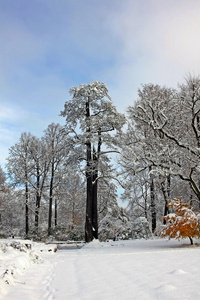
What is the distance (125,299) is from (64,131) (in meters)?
13.6

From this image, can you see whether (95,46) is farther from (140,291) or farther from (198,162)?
(140,291)

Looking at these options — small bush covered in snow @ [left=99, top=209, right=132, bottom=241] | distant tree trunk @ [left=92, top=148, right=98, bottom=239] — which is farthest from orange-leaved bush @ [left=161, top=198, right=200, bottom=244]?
small bush covered in snow @ [left=99, top=209, right=132, bottom=241]

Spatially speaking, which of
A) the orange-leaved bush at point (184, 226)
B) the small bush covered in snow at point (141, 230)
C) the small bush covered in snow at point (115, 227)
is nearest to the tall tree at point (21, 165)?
the small bush covered in snow at point (115, 227)

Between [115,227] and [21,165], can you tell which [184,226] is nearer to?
[115,227]

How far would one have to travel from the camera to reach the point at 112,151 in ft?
53.3

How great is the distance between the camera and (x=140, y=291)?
3.44 meters

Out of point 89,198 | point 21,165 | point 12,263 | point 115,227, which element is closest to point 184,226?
point 12,263

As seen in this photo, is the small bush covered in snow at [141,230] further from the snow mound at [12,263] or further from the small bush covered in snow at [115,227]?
the snow mound at [12,263]

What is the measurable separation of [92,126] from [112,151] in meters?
2.26

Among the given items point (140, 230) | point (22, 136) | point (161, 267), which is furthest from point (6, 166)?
point (161, 267)

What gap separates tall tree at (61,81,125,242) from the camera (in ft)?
50.4

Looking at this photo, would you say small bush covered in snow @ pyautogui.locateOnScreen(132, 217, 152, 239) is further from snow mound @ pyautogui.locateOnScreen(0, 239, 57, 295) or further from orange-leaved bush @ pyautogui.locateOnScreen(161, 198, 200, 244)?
snow mound @ pyautogui.locateOnScreen(0, 239, 57, 295)

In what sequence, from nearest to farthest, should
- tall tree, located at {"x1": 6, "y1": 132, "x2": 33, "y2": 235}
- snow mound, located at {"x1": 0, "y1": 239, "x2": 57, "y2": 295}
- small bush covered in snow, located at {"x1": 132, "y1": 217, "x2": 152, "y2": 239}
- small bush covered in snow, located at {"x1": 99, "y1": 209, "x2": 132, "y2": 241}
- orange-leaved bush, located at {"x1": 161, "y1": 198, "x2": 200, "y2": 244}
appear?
1. snow mound, located at {"x1": 0, "y1": 239, "x2": 57, "y2": 295}
2. orange-leaved bush, located at {"x1": 161, "y1": 198, "x2": 200, "y2": 244}
3. small bush covered in snow, located at {"x1": 132, "y1": 217, "x2": 152, "y2": 239}
4. small bush covered in snow, located at {"x1": 99, "y1": 209, "x2": 132, "y2": 241}
5. tall tree, located at {"x1": 6, "y1": 132, "x2": 33, "y2": 235}

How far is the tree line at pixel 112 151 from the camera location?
12188 mm
